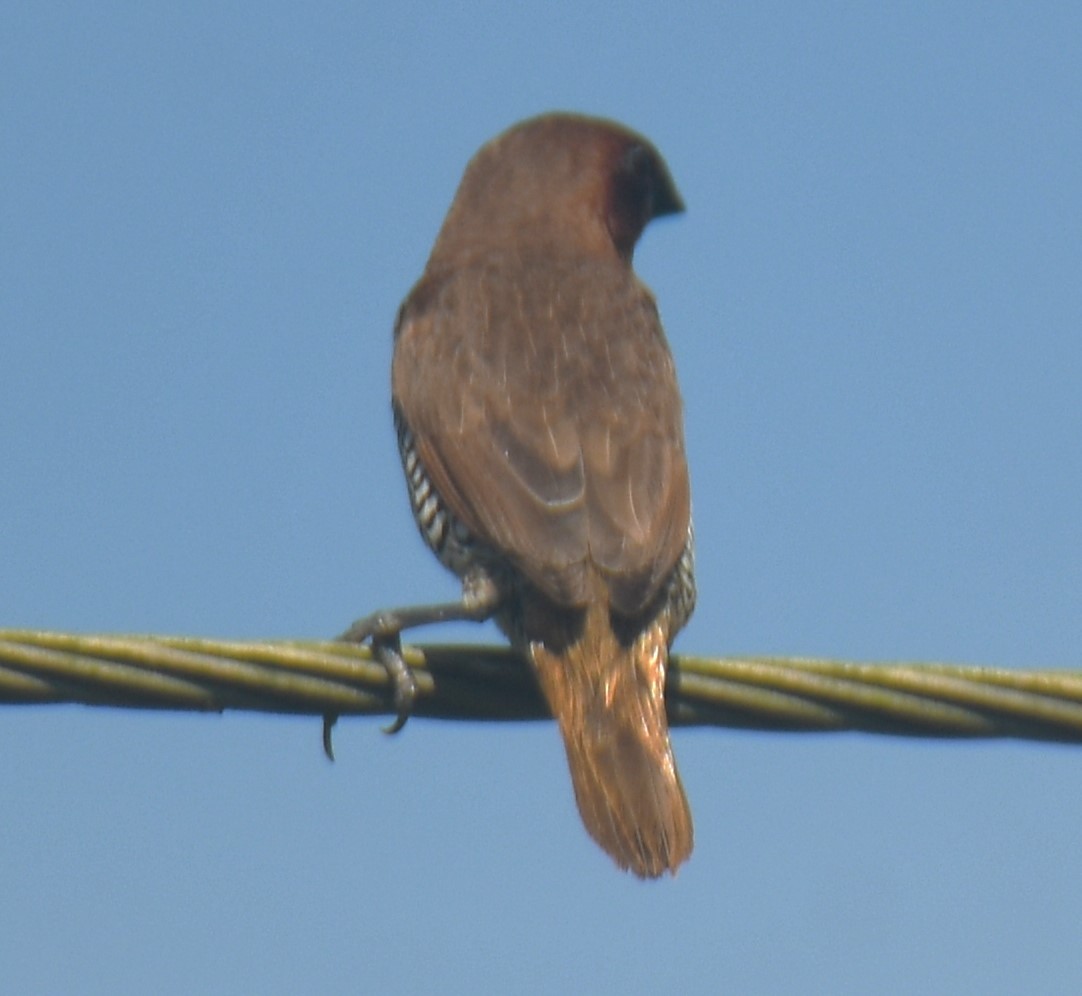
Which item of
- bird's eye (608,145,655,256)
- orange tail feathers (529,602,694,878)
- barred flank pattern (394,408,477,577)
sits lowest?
orange tail feathers (529,602,694,878)

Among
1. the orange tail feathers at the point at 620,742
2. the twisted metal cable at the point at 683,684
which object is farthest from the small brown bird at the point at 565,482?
the twisted metal cable at the point at 683,684

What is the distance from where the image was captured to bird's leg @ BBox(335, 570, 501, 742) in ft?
16.1

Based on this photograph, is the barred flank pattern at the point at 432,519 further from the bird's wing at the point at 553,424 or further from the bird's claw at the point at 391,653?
the bird's claw at the point at 391,653

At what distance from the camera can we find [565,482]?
21.4 feet

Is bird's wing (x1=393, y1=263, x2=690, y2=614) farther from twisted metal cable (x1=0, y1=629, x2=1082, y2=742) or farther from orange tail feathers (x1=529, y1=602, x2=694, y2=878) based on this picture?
twisted metal cable (x1=0, y1=629, x2=1082, y2=742)

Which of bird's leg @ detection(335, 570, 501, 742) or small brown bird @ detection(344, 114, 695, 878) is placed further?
small brown bird @ detection(344, 114, 695, 878)

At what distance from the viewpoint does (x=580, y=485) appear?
6527mm

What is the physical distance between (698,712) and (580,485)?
5.49 feet

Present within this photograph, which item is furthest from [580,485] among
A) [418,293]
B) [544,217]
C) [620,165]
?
[620,165]

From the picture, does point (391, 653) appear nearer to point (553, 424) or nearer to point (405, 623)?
point (405, 623)

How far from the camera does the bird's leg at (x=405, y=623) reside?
16.1 feet

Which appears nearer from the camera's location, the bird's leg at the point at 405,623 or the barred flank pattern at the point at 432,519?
the bird's leg at the point at 405,623

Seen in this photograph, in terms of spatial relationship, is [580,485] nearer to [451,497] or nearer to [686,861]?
[451,497]

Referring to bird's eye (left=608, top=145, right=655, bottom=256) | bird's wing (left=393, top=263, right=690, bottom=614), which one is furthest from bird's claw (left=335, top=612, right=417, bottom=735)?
bird's eye (left=608, top=145, right=655, bottom=256)
